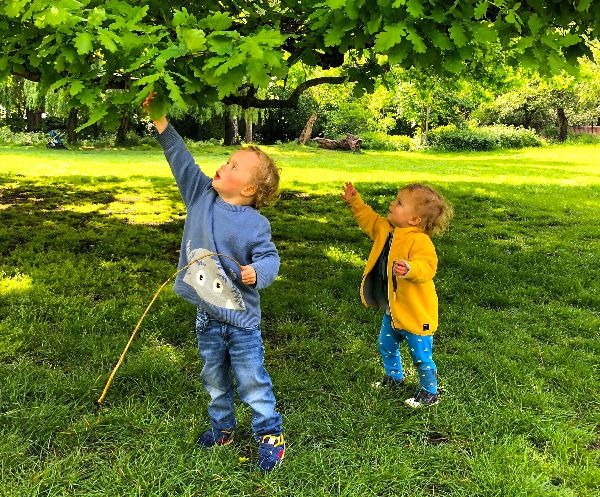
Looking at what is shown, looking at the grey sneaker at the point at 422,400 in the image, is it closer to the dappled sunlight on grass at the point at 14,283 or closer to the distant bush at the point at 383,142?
the dappled sunlight on grass at the point at 14,283

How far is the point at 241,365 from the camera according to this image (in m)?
2.89

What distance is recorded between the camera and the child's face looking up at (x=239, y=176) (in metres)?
2.85

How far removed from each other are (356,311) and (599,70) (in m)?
31.6

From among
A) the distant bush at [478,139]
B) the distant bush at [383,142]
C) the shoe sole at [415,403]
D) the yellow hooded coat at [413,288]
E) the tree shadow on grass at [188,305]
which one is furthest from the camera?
the distant bush at [383,142]

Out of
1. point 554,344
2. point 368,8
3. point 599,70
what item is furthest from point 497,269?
point 599,70

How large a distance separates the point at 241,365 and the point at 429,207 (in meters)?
1.44

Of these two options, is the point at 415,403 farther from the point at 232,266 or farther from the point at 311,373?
the point at 232,266

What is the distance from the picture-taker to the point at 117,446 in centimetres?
308

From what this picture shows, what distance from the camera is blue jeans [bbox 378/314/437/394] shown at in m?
3.52

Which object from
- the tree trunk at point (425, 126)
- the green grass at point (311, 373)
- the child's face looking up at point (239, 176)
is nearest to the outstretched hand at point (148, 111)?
the child's face looking up at point (239, 176)

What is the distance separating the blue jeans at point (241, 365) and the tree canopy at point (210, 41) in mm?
1147

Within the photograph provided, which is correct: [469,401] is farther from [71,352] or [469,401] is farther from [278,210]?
[278,210]

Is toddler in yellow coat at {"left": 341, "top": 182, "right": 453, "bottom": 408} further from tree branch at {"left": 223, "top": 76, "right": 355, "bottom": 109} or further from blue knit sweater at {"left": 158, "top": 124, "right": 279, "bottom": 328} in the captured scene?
tree branch at {"left": 223, "top": 76, "right": 355, "bottom": 109}

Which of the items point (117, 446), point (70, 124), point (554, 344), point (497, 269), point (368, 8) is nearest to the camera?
→ point (117, 446)
